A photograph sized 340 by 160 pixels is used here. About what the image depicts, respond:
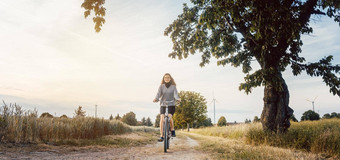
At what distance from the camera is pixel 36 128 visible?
25.7 feet

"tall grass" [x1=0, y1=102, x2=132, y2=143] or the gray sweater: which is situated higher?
the gray sweater

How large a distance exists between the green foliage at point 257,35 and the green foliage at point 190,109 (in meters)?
37.1

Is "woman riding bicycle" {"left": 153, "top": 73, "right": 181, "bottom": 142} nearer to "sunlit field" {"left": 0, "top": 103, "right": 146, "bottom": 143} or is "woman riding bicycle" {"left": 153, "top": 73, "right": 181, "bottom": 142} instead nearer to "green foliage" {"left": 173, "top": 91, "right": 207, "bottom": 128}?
"sunlit field" {"left": 0, "top": 103, "right": 146, "bottom": 143}

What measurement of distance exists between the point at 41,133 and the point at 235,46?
34.2 feet

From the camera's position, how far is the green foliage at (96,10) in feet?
12.8

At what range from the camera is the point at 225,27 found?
11031 mm

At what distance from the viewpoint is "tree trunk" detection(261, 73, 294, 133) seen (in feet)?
29.7

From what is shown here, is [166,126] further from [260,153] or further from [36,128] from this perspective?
[36,128]

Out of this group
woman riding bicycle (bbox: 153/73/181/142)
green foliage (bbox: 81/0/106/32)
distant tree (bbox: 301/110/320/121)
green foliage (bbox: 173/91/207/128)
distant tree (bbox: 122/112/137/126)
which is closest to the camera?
green foliage (bbox: 81/0/106/32)

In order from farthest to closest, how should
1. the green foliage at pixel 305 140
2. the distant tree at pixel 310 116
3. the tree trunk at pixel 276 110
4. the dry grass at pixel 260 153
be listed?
the distant tree at pixel 310 116
the tree trunk at pixel 276 110
the green foliage at pixel 305 140
the dry grass at pixel 260 153

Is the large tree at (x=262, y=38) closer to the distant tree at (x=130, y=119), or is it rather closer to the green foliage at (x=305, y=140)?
the green foliage at (x=305, y=140)

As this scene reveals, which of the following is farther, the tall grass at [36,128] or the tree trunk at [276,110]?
the tree trunk at [276,110]

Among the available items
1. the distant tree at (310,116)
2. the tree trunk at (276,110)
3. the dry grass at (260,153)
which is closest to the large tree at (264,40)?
the tree trunk at (276,110)

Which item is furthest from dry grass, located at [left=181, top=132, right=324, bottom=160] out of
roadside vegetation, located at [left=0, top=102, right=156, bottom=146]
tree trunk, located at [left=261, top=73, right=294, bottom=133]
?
roadside vegetation, located at [left=0, top=102, right=156, bottom=146]
